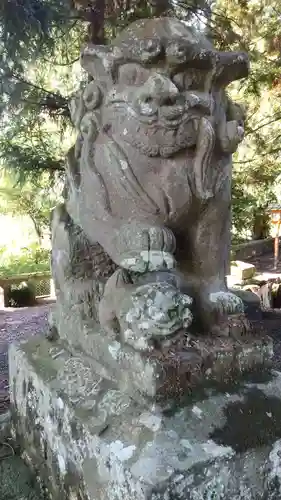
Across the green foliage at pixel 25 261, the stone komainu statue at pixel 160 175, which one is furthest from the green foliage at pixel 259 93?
the green foliage at pixel 25 261

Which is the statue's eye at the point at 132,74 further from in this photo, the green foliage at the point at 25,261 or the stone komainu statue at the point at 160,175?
the green foliage at the point at 25,261

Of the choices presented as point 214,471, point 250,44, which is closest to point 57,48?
point 250,44

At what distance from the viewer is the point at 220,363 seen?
4.79 feet

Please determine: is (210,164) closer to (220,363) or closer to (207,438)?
(220,363)

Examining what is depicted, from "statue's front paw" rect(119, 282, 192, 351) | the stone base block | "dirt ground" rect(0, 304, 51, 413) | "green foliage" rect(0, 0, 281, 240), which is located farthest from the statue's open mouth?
"dirt ground" rect(0, 304, 51, 413)

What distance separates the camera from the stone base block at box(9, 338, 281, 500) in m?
1.22

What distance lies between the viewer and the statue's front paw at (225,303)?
61.0 inches

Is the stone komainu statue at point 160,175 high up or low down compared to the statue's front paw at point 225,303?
up

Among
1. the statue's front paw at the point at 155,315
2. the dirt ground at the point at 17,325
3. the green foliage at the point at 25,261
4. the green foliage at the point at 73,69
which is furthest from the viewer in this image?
the green foliage at the point at 25,261

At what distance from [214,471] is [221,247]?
67cm

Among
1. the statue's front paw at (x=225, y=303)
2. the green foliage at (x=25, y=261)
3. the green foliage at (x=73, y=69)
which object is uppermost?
the green foliage at (x=73, y=69)

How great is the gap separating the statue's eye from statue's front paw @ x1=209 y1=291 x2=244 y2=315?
66 cm

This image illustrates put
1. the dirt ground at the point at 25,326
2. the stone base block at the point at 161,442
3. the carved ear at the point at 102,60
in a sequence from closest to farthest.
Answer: the stone base block at the point at 161,442 → the carved ear at the point at 102,60 → the dirt ground at the point at 25,326

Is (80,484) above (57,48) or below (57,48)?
below
